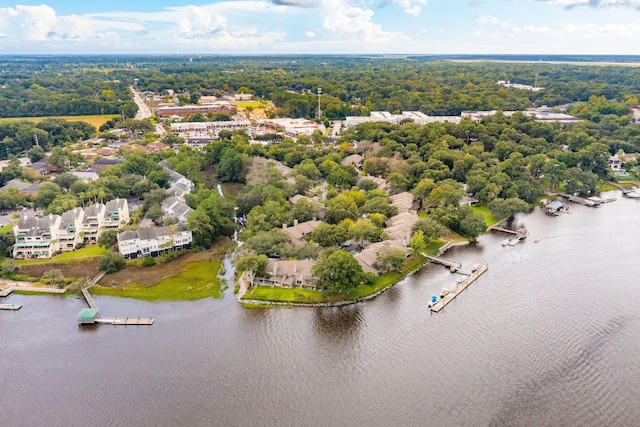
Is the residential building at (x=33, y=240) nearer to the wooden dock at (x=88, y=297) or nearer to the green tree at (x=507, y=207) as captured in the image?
the wooden dock at (x=88, y=297)

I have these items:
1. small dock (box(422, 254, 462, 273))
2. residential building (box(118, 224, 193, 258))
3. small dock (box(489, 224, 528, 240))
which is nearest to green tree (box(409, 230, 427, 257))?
small dock (box(422, 254, 462, 273))

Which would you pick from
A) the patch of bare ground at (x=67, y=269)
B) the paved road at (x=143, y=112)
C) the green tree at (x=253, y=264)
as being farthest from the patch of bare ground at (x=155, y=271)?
the paved road at (x=143, y=112)

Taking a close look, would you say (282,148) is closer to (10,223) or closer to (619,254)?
(10,223)

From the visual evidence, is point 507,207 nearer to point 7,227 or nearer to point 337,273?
point 337,273

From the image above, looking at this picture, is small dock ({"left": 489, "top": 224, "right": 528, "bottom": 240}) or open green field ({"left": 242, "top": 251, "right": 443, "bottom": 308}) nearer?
open green field ({"left": 242, "top": 251, "right": 443, "bottom": 308})

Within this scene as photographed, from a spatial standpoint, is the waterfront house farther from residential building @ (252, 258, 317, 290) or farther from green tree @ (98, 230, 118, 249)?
green tree @ (98, 230, 118, 249)

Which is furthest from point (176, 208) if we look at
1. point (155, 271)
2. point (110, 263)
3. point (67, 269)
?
point (67, 269)
